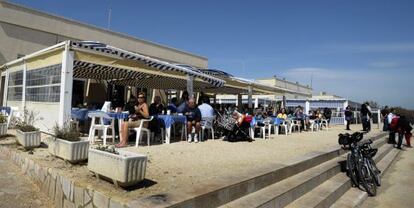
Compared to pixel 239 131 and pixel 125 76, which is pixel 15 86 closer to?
pixel 125 76

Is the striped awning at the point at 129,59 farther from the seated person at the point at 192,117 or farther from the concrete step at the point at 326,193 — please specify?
the concrete step at the point at 326,193

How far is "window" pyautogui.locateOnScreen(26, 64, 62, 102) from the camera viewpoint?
856 cm

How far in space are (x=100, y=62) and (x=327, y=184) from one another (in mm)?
5728

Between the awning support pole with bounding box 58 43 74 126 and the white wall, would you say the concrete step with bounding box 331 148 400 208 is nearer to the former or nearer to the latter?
the awning support pole with bounding box 58 43 74 126

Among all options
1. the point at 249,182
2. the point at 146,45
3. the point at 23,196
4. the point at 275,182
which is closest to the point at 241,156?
the point at 275,182

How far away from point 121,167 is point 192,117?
5.34 metres

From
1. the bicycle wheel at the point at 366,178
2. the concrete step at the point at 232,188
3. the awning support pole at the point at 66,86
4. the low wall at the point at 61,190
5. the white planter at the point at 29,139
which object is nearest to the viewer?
the concrete step at the point at 232,188

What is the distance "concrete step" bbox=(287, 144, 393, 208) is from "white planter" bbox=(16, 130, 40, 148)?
4.75 m

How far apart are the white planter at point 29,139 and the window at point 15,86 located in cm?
602

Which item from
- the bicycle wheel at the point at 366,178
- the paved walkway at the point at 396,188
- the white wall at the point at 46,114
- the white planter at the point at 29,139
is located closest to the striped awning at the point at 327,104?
the paved walkway at the point at 396,188

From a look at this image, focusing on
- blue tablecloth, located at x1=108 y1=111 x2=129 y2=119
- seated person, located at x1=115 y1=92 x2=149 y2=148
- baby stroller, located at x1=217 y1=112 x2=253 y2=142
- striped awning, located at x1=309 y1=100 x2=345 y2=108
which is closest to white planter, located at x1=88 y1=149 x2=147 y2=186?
seated person, located at x1=115 y1=92 x2=149 y2=148

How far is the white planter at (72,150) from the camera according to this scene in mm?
5000

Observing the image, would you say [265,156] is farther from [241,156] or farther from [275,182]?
[275,182]

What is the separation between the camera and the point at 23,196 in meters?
4.80
